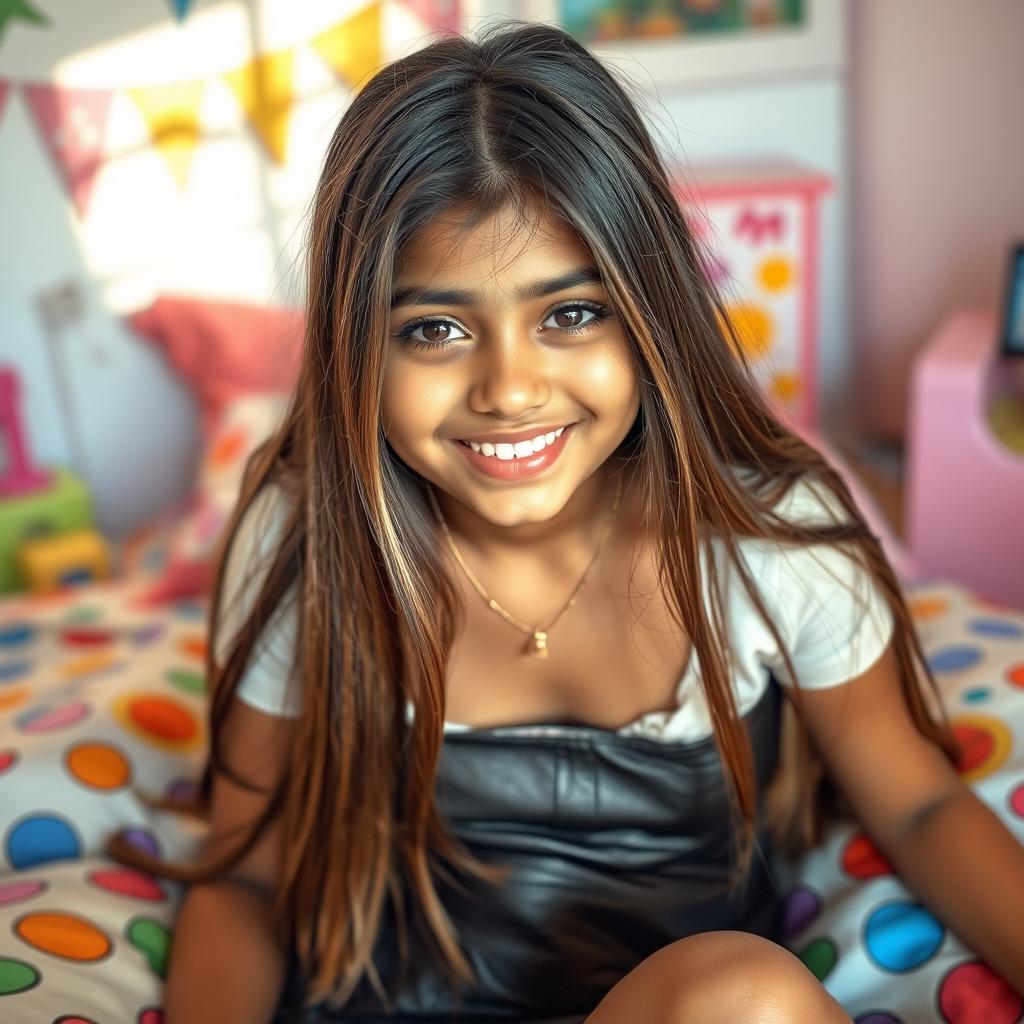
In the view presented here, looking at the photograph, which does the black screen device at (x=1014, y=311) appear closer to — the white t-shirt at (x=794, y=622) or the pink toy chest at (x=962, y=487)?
the pink toy chest at (x=962, y=487)

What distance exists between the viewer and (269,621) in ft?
3.66

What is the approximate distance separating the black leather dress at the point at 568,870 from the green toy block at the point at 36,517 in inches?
53.3

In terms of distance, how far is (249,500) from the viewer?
1.14 m

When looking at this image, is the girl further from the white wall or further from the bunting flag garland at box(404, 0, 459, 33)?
the bunting flag garland at box(404, 0, 459, 33)

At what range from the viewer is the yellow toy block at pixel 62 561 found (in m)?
2.22

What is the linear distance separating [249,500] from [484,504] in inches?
10.3

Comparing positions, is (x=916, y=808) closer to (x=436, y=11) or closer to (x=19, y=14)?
(x=436, y=11)

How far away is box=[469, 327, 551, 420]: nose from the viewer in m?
0.90

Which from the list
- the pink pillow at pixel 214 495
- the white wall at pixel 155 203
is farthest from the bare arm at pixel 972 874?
the white wall at pixel 155 203

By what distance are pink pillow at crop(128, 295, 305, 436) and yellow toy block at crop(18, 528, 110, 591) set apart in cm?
29

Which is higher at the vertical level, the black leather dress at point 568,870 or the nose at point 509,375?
the nose at point 509,375

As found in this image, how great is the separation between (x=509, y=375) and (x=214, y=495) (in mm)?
1236

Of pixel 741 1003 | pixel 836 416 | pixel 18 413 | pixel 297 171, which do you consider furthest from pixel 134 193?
pixel 741 1003

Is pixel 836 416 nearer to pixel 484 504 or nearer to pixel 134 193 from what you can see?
pixel 134 193
